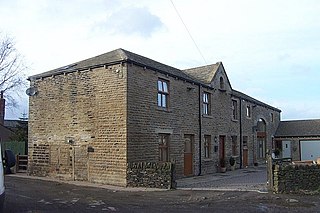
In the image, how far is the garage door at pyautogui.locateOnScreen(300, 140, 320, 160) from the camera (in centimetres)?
3884

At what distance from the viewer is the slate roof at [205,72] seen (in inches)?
1035

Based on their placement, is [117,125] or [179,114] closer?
[117,125]

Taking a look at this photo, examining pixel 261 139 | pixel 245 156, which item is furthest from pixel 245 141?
pixel 261 139

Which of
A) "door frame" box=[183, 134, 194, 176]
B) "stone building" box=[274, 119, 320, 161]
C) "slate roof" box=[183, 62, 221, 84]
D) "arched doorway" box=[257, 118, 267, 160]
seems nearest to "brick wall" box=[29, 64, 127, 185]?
"door frame" box=[183, 134, 194, 176]

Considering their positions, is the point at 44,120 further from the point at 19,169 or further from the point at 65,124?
the point at 19,169

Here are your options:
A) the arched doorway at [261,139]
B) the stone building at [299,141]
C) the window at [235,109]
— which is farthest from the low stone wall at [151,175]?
the stone building at [299,141]

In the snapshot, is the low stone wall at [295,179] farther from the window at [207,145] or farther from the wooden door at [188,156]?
the window at [207,145]

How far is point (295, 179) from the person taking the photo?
15469 mm

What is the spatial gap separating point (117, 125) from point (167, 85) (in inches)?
175

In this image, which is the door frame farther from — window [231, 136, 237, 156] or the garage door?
the garage door

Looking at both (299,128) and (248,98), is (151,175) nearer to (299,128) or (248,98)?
(248,98)

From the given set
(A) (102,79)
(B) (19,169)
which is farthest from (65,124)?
(B) (19,169)

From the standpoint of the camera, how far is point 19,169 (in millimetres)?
23766

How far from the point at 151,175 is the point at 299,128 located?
28969mm
